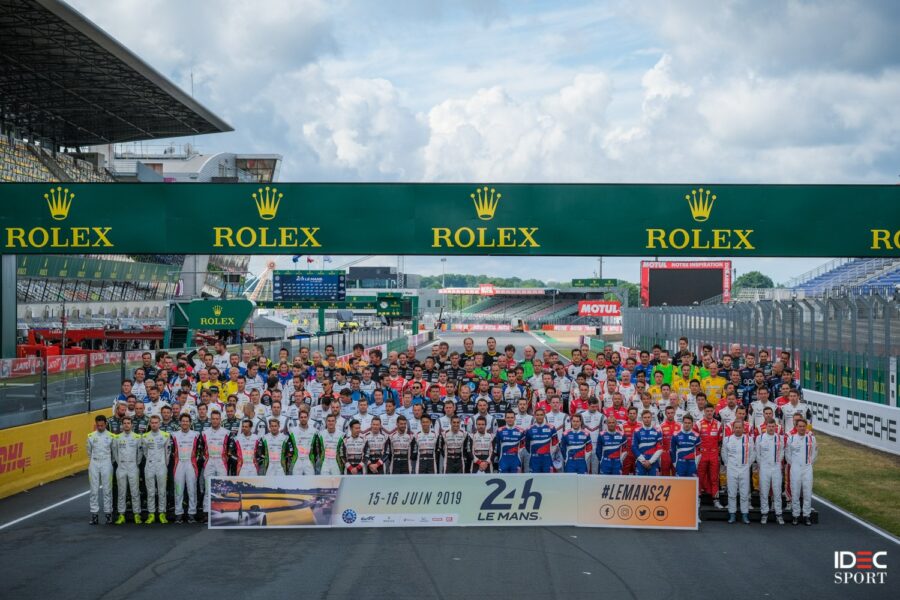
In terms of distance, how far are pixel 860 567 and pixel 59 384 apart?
581 inches

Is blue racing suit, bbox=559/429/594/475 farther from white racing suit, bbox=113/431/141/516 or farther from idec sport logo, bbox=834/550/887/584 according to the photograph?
white racing suit, bbox=113/431/141/516

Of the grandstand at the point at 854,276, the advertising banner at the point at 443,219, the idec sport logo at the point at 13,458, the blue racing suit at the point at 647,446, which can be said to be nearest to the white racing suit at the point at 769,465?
the blue racing suit at the point at 647,446

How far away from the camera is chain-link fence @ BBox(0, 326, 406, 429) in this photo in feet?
53.6

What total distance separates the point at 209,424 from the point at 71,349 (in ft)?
77.6

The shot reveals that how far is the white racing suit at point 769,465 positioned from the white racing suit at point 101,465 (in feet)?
31.8

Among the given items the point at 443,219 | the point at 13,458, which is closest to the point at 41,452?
the point at 13,458

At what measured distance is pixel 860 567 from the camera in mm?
10641

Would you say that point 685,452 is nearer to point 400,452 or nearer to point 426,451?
point 426,451

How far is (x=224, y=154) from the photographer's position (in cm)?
8425

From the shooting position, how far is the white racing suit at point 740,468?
43.4ft

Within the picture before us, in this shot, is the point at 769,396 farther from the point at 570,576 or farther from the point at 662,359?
the point at 570,576

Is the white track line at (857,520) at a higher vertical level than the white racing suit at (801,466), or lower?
lower

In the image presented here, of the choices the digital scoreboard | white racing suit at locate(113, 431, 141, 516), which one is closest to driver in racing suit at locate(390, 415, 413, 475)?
white racing suit at locate(113, 431, 141, 516)

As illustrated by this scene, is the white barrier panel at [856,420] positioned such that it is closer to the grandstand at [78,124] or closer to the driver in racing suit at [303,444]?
the driver in racing suit at [303,444]
